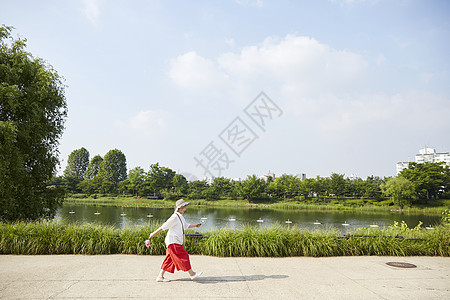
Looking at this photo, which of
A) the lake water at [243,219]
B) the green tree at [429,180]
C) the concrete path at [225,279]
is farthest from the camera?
the green tree at [429,180]

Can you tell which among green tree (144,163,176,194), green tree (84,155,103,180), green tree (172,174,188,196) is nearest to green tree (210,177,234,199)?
green tree (172,174,188,196)

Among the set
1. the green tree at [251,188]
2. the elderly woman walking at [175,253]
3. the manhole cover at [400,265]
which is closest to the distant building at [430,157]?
the green tree at [251,188]

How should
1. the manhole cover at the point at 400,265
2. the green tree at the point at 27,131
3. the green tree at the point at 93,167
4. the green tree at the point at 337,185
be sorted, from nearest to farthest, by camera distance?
the manhole cover at the point at 400,265, the green tree at the point at 27,131, the green tree at the point at 337,185, the green tree at the point at 93,167

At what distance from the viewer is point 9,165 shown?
9.43m

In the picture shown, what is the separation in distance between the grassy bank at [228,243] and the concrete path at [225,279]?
35cm

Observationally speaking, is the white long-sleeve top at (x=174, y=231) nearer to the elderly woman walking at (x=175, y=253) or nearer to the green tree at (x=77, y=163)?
the elderly woman walking at (x=175, y=253)

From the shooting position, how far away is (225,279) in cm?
434

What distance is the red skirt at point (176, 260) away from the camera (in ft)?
13.7

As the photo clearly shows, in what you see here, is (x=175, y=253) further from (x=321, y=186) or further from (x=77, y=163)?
(x=77, y=163)

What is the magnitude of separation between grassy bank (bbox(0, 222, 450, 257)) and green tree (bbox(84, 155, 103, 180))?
2712 inches

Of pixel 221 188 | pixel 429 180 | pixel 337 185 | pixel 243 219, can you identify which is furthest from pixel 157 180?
pixel 429 180

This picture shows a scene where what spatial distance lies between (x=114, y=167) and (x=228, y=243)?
217 ft

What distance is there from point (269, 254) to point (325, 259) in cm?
124

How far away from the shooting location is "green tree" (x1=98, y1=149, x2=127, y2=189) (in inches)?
2534
